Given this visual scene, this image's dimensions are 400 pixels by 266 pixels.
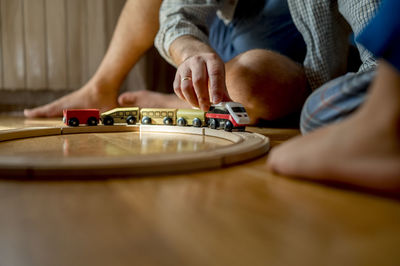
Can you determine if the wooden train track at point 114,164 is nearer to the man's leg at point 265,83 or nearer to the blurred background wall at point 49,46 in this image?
the man's leg at point 265,83

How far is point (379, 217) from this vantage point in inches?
13.2

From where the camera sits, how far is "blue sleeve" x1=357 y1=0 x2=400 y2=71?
369 mm

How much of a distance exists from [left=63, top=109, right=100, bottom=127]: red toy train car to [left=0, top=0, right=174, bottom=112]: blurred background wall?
1372 millimetres

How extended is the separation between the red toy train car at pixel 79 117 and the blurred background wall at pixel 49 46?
1.37 m

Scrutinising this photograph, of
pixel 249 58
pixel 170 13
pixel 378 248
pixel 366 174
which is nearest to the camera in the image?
pixel 378 248

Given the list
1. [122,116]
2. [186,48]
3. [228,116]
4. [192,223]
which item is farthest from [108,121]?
[192,223]

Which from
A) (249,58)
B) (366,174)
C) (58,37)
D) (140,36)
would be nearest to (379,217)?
(366,174)

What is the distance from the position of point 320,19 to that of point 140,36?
2.75 ft

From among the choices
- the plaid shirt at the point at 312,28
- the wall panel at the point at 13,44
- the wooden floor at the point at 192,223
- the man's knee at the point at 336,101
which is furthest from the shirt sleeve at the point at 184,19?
the wall panel at the point at 13,44

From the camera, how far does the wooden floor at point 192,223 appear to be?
0.27m

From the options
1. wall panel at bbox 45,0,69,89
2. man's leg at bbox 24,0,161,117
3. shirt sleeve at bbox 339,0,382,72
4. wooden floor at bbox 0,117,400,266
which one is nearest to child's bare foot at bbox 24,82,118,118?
man's leg at bbox 24,0,161,117

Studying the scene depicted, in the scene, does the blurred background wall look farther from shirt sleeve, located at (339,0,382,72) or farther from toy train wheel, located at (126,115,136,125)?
shirt sleeve, located at (339,0,382,72)

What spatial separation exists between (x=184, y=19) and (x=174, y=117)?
42 cm

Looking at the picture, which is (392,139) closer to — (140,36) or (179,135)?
(179,135)
